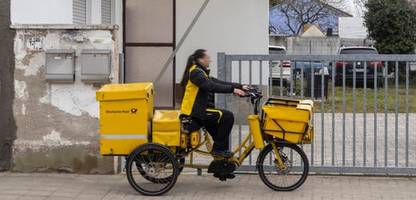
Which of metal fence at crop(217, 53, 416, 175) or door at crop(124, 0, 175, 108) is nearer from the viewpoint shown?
metal fence at crop(217, 53, 416, 175)

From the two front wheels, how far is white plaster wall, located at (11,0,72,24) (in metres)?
2.62

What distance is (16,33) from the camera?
9398 mm

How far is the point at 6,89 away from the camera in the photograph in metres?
9.49

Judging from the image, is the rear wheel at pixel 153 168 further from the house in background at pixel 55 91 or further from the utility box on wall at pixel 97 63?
the utility box on wall at pixel 97 63

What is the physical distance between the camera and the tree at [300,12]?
53781 millimetres

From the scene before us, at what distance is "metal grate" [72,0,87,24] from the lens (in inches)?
464

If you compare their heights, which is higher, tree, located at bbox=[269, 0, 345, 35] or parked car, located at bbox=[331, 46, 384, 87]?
tree, located at bbox=[269, 0, 345, 35]

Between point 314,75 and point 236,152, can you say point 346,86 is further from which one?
point 236,152

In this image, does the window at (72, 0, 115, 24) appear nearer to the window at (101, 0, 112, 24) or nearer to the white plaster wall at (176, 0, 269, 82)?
the window at (101, 0, 112, 24)

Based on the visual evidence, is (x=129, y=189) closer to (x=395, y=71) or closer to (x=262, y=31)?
(x=395, y=71)

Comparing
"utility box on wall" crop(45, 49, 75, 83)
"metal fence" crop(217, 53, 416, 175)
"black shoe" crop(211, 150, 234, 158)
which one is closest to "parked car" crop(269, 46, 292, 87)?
"metal fence" crop(217, 53, 416, 175)

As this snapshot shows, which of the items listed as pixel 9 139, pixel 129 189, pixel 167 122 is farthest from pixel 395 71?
pixel 9 139

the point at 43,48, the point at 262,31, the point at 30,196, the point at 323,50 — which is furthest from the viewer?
the point at 323,50

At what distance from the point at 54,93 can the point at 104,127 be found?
1.41 m
